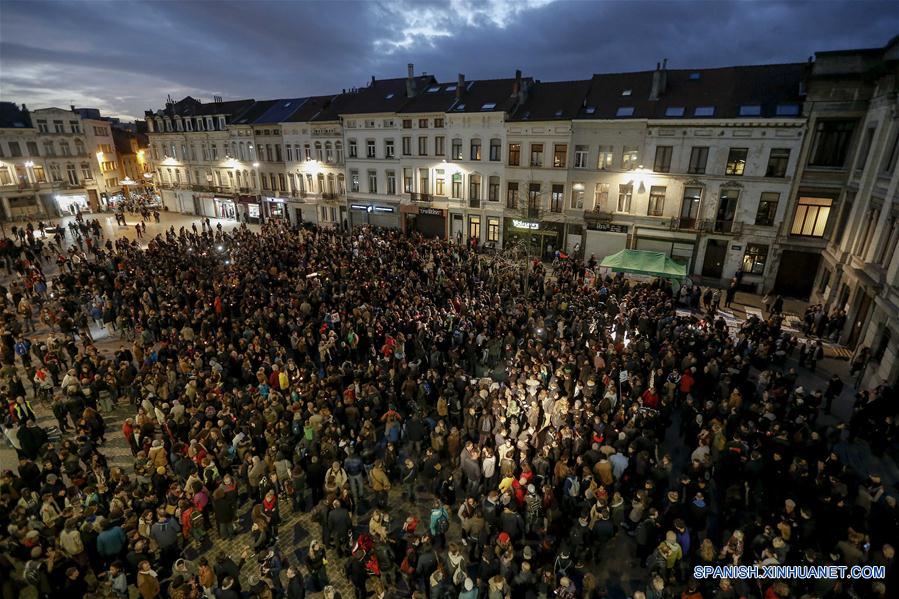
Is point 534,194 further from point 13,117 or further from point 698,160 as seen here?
point 13,117

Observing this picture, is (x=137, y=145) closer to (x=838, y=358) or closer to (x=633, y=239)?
(x=633, y=239)

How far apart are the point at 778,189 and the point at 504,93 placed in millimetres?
18392

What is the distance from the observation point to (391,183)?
38094 millimetres

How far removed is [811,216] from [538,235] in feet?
50.0

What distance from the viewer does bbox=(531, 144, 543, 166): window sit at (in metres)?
30.4

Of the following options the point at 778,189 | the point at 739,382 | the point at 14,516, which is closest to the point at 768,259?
the point at 778,189

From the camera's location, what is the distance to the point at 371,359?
15094 millimetres

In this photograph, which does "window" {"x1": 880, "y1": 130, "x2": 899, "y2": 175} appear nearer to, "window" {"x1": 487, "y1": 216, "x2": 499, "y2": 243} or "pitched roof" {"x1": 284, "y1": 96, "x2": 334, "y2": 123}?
"window" {"x1": 487, "y1": 216, "x2": 499, "y2": 243}

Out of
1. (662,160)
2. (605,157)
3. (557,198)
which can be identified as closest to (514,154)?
(557,198)

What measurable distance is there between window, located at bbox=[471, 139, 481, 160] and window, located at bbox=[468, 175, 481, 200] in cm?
144

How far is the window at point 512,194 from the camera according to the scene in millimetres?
32031

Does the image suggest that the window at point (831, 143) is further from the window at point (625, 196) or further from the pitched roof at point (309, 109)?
the pitched roof at point (309, 109)

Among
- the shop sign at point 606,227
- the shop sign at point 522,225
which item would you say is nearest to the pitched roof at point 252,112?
the shop sign at point 522,225

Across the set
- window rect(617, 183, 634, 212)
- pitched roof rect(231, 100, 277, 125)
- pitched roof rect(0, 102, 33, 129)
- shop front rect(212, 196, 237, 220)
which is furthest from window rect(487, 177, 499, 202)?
pitched roof rect(0, 102, 33, 129)
